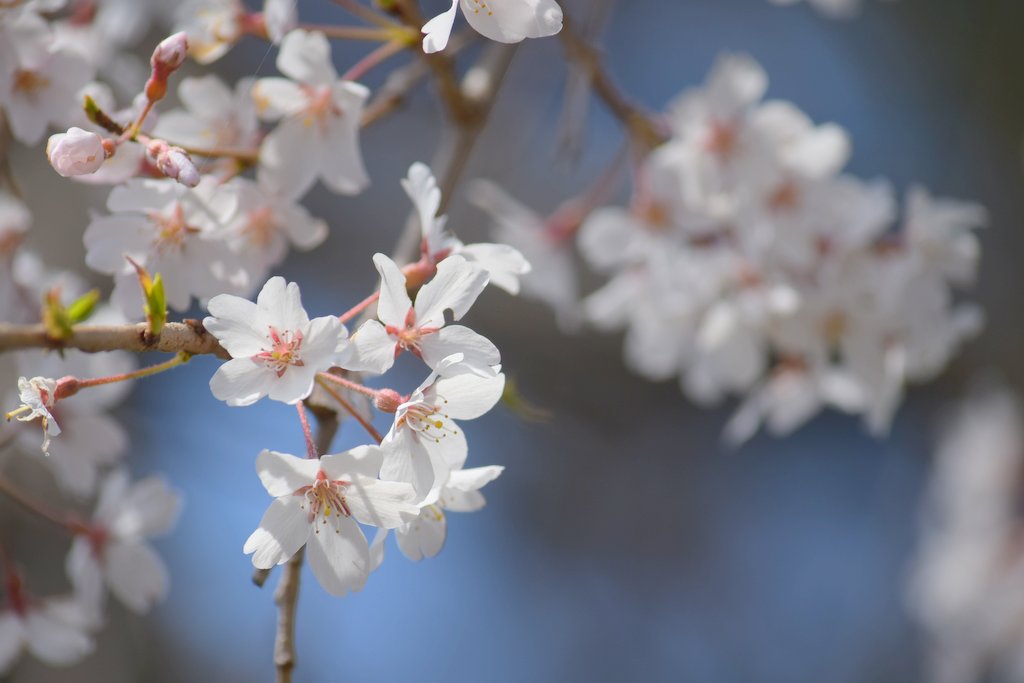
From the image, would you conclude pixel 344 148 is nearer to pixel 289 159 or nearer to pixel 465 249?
pixel 289 159

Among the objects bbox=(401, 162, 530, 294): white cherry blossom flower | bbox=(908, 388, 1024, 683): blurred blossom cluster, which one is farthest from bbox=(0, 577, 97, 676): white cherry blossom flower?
bbox=(908, 388, 1024, 683): blurred blossom cluster

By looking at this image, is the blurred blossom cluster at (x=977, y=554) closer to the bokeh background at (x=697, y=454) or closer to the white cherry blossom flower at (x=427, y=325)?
the bokeh background at (x=697, y=454)

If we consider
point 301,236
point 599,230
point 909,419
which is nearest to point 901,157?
point 909,419

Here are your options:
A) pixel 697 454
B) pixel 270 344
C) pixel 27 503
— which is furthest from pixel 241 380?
pixel 697 454

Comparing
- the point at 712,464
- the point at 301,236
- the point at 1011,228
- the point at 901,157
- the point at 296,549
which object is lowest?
the point at 296,549

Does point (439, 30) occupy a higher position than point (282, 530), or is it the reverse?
point (439, 30)

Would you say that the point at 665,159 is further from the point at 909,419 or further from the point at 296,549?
the point at 909,419

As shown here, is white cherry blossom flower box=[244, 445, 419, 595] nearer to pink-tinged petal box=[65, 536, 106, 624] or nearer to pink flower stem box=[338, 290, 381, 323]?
pink flower stem box=[338, 290, 381, 323]

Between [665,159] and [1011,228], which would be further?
[1011,228]
